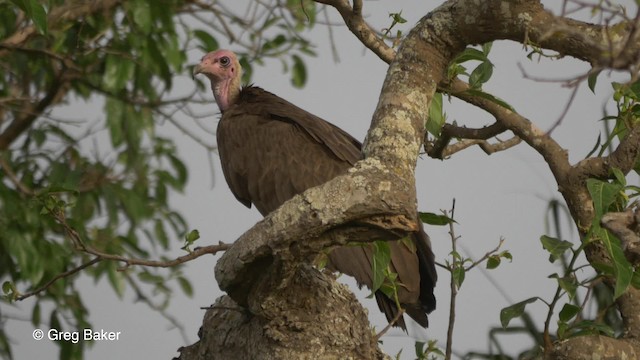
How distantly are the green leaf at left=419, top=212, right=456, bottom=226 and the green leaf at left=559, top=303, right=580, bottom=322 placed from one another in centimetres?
52

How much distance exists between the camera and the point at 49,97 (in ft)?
26.3

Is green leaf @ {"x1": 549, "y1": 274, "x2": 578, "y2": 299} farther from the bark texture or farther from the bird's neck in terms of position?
the bird's neck

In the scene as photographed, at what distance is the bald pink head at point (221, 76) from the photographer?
7902 mm

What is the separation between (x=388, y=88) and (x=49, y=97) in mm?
4695

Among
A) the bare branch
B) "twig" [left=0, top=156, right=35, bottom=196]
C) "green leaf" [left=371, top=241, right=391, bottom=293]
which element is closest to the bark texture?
the bare branch

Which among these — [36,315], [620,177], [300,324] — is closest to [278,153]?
[36,315]

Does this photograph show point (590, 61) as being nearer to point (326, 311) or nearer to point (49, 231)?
point (326, 311)

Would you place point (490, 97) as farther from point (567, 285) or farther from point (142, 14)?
point (142, 14)

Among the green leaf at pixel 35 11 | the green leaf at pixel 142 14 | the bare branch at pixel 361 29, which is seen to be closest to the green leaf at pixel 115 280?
the green leaf at pixel 142 14

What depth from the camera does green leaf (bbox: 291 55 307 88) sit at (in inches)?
332

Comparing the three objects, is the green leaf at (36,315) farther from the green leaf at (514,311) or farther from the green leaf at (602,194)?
the green leaf at (602,194)

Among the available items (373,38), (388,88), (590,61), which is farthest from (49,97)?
(590,61)

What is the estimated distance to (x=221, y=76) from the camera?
792 centimetres

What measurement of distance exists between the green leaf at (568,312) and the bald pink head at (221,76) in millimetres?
4145
